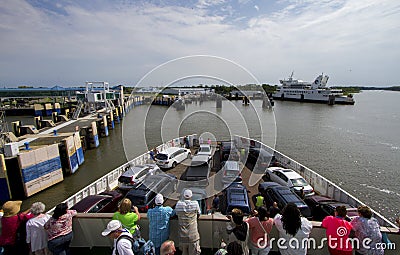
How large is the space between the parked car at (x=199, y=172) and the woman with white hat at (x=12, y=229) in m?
6.95

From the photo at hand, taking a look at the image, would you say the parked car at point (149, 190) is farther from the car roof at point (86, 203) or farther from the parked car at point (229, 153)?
the parked car at point (229, 153)

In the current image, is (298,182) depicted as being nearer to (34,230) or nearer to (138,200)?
(138,200)

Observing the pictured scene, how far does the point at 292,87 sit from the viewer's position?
88.0 meters

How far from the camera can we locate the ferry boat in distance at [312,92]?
71312 millimetres

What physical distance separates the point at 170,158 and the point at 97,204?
625 centimetres

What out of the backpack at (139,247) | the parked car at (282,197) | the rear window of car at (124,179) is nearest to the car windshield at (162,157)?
the rear window of car at (124,179)

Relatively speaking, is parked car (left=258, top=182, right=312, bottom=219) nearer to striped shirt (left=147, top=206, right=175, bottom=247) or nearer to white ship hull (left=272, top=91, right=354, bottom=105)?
striped shirt (left=147, top=206, right=175, bottom=247)

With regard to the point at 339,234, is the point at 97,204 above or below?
below

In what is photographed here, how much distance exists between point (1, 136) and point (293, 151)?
25.4 meters

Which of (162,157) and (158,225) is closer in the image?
(158,225)

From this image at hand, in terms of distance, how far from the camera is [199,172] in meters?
10.9

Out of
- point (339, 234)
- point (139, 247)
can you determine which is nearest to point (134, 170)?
point (139, 247)

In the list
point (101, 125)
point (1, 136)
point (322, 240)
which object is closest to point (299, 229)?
point (322, 240)

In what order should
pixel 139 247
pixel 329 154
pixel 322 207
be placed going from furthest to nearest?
pixel 329 154 < pixel 322 207 < pixel 139 247
